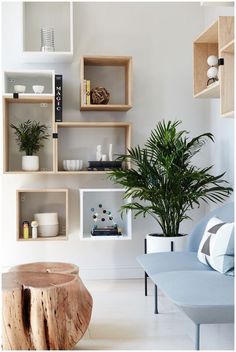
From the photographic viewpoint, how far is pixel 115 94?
443 centimetres

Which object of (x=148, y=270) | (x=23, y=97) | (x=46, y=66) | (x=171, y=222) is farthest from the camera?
(x=46, y=66)

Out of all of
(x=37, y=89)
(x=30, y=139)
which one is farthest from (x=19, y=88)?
(x=30, y=139)

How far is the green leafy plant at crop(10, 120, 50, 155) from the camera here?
420 centimetres

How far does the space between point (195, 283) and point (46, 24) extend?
2814 millimetres

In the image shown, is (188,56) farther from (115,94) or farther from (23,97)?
(23,97)

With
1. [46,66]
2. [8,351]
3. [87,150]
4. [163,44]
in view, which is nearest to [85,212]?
[87,150]

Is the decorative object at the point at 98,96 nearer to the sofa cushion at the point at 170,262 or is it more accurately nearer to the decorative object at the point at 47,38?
the decorative object at the point at 47,38

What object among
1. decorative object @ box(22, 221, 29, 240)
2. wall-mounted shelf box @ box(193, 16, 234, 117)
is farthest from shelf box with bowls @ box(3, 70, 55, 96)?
wall-mounted shelf box @ box(193, 16, 234, 117)

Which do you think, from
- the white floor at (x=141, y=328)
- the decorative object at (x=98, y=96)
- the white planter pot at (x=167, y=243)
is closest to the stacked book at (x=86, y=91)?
the decorative object at (x=98, y=96)

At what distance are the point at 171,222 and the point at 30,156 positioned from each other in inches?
51.5

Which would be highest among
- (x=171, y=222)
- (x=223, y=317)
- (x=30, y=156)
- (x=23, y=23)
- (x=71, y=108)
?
(x=23, y=23)

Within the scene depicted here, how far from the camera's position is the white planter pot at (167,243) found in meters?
3.67

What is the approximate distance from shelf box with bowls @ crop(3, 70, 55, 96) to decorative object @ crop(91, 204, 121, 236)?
3.66 ft

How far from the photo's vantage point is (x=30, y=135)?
4211 millimetres
